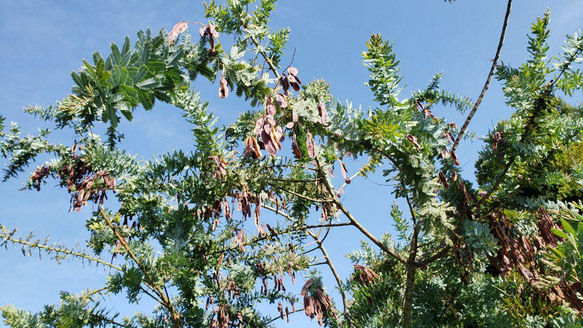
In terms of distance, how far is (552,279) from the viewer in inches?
57.0

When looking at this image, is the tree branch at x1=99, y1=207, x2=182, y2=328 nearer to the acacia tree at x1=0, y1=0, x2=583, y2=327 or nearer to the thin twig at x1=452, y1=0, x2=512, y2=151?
the acacia tree at x1=0, y1=0, x2=583, y2=327

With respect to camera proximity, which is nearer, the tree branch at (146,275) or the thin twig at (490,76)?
the tree branch at (146,275)

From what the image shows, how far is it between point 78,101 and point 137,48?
0.28 m

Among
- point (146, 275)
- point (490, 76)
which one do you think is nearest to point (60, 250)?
point (146, 275)

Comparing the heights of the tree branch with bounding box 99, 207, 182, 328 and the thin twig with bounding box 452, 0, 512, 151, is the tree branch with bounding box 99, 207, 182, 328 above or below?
below

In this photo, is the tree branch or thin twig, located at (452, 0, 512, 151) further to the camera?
thin twig, located at (452, 0, 512, 151)

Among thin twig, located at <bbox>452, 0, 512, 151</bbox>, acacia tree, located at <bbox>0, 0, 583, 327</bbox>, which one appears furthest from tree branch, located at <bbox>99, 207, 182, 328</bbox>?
thin twig, located at <bbox>452, 0, 512, 151</bbox>

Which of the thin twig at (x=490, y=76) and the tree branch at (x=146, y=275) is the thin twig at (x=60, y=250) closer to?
the tree branch at (x=146, y=275)

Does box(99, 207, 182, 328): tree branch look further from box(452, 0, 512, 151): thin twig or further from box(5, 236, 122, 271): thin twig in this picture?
box(452, 0, 512, 151): thin twig

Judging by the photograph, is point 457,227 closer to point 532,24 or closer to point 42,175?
point 532,24

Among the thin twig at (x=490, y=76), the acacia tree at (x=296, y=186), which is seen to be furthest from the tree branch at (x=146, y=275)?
the thin twig at (x=490, y=76)

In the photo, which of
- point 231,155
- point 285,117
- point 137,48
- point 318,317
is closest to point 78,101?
point 137,48

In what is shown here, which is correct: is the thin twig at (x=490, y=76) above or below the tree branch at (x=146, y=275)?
above

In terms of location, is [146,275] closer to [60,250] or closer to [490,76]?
[60,250]
